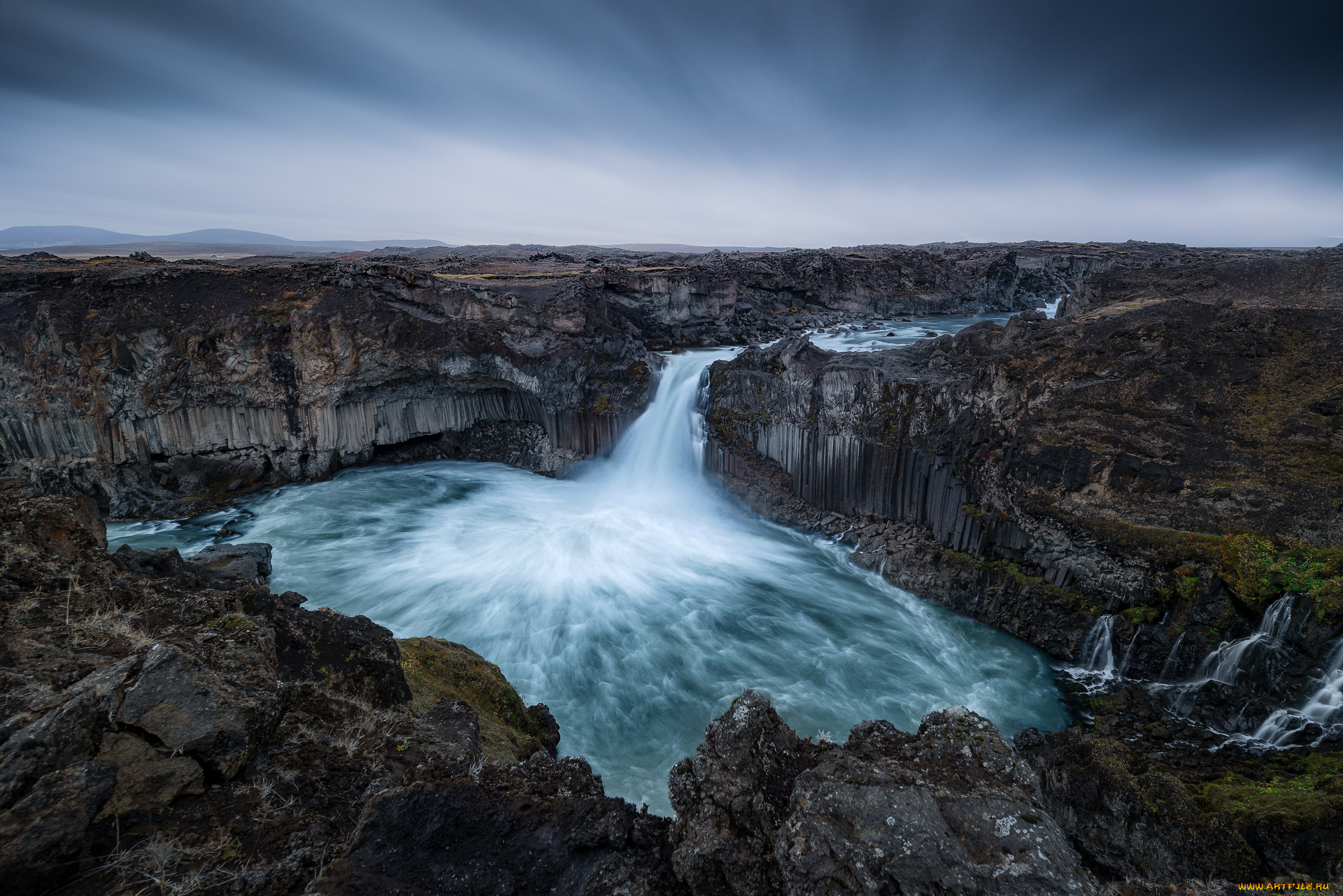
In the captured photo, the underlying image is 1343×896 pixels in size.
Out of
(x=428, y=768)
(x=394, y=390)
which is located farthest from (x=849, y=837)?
(x=394, y=390)

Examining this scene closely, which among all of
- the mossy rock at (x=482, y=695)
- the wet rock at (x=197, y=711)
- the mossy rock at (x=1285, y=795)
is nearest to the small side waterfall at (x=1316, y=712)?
the mossy rock at (x=1285, y=795)

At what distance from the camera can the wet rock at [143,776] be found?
3402 mm

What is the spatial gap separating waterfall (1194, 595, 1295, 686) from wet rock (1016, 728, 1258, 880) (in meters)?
3.95

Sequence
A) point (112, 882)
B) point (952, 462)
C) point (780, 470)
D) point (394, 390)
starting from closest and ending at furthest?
point (112, 882)
point (952, 462)
point (780, 470)
point (394, 390)

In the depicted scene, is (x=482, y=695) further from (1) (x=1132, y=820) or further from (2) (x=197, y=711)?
(1) (x=1132, y=820)

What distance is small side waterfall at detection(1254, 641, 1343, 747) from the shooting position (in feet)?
28.5

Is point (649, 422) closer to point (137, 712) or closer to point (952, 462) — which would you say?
point (952, 462)

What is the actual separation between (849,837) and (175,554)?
11846mm

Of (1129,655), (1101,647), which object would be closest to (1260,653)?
(1129,655)

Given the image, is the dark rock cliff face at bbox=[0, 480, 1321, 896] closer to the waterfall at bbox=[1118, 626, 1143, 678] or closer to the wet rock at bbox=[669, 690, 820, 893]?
the wet rock at bbox=[669, 690, 820, 893]

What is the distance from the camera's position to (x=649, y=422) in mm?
23094

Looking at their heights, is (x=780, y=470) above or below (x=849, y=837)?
below

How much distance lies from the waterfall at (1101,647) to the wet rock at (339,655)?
45.3ft

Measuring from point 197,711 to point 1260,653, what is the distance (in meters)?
15.4
